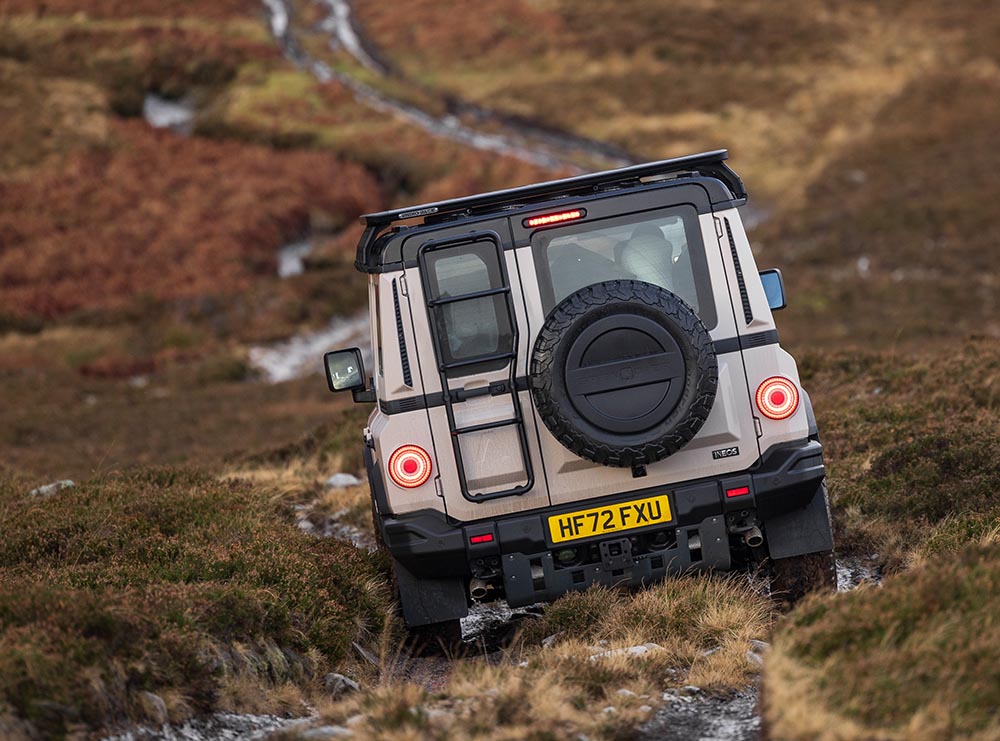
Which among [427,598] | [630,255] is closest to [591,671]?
[427,598]

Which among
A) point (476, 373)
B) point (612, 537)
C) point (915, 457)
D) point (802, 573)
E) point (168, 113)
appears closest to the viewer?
point (476, 373)

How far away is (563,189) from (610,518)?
187 centimetres

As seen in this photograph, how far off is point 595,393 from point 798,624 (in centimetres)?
170

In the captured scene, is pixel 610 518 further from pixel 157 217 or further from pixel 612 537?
pixel 157 217

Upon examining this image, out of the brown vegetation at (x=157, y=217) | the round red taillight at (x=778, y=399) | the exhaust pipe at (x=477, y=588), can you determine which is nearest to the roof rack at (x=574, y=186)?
the round red taillight at (x=778, y=399)

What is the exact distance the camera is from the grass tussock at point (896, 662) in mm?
4309

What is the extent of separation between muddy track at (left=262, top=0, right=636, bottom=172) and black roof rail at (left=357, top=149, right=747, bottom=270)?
126ft

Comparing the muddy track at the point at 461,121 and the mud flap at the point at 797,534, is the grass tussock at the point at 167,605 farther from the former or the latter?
the muddy track at the point at 461,121

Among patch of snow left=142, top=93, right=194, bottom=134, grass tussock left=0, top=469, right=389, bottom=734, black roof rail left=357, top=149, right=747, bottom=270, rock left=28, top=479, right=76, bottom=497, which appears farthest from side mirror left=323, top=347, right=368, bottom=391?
patch of snow left=142, top=93, right=194, bottom=134

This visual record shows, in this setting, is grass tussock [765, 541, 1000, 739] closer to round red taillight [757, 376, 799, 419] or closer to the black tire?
round red taillight [757, 376, 799, 419]

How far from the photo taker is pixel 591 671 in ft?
18.7

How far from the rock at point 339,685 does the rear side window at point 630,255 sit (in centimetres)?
230

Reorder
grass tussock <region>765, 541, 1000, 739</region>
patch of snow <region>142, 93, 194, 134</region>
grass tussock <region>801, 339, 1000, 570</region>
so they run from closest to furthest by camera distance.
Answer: grass tussock <region>765, 541, 1000, 739</region>
grass tussock <region>801, 339, 1000, 570</region>
patch of snow <region>142, 93, 194, 134</region>

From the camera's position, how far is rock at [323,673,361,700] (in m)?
6.48
